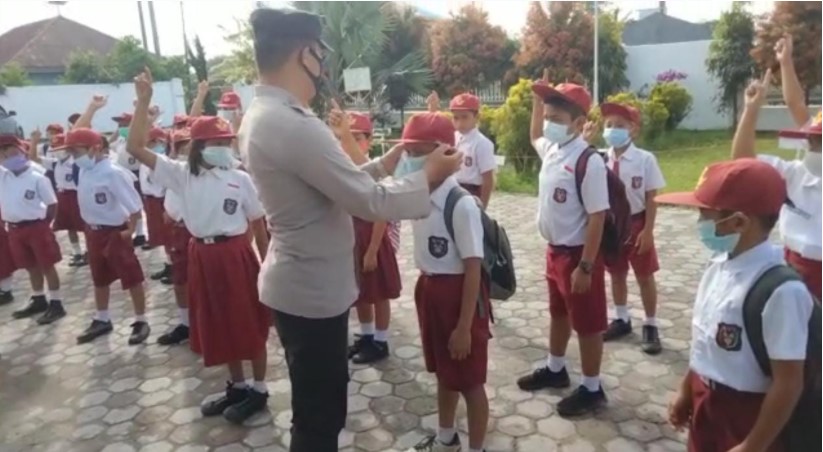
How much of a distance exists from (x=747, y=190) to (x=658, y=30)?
3172cm

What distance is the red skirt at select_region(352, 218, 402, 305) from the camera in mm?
4148

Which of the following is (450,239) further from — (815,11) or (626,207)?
(815,11)

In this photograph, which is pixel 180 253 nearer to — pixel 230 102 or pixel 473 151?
pixel 230 102

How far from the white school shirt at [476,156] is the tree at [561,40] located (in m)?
12.9

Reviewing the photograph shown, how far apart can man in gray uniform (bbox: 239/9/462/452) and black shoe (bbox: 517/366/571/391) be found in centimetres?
167

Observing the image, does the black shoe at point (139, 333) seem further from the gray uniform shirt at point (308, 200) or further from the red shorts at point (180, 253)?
the gray uniform shirt at point (308, 200)

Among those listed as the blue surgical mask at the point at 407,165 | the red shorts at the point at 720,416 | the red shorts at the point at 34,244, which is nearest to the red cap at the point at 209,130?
the blue surgical mask at the point at 407,165

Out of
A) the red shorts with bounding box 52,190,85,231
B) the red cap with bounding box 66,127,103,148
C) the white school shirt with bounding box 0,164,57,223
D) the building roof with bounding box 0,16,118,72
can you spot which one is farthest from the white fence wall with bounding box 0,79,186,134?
the red cap with bounding box 66,127,103,148

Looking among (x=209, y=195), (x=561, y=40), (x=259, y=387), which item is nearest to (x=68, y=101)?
(x=561, y=40)

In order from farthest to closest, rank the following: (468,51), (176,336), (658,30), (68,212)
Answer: (658,30)
(468,51)
(68,212)
(176,336)

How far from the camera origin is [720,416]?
6.36 ft

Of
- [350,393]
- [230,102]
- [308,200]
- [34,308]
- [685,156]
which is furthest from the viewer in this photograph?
[685,156]

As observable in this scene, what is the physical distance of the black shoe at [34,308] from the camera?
18.6ft

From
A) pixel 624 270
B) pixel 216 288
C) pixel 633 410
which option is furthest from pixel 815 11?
pixel 216 288
